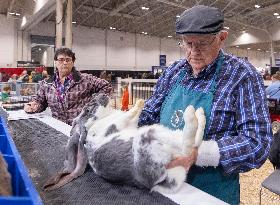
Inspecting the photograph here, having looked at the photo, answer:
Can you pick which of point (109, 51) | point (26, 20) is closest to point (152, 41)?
point (109, 51)

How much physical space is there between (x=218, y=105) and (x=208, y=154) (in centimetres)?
23

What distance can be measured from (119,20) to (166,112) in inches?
722

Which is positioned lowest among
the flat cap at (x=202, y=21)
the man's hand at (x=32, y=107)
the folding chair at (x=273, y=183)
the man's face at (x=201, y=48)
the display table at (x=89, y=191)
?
the folding chair at (x=273, y=183)

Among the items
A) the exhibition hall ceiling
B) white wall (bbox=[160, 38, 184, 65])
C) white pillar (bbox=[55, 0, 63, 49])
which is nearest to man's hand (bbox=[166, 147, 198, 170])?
white pillar (bbox=[55, 0, 63, 49])

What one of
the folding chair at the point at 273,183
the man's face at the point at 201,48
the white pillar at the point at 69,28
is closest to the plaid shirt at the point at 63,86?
the folding chair at the point at 273,183

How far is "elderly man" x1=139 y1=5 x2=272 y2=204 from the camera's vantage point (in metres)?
1.13

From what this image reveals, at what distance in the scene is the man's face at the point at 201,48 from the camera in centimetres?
125

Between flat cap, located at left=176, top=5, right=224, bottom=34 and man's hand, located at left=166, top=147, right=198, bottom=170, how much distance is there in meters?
0.44

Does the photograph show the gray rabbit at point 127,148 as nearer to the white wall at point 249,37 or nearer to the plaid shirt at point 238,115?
the plaid shirt at point 238,115

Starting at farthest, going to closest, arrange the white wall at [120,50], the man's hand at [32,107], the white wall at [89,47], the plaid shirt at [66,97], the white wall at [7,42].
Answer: the white wall at [120,50], the white wall at [89,47], the white wall at [7,42], the plaid shirt at [66,97], the man's hand at [32,107]

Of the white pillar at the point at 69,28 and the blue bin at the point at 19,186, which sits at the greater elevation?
the white pillar at the point at 69,28

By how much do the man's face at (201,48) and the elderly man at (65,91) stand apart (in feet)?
6.35

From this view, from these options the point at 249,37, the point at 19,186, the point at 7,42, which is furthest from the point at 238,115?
the point at 249,37

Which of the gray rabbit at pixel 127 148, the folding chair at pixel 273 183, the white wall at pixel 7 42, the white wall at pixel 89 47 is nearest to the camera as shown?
the gray rabbit at pixel 127 148
